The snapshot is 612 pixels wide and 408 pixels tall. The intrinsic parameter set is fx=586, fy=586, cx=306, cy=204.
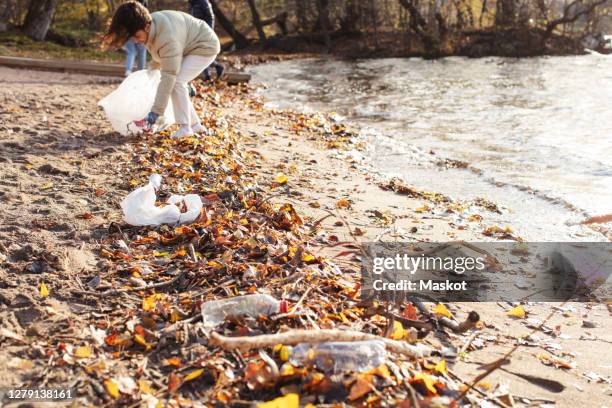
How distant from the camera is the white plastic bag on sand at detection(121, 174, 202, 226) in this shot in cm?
367

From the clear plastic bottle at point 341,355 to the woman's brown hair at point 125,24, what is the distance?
3874mm

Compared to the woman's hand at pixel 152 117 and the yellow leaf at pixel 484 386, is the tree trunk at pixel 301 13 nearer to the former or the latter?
the woman's hand at pixel 152 117

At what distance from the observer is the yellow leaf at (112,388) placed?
2.13m

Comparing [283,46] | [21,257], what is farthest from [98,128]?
[283,46]

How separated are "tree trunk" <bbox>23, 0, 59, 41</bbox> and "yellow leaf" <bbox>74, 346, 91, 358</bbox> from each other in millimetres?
17835

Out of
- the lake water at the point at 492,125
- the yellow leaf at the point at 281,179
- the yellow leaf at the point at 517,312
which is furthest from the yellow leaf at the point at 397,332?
the yellow leaf at the point at 281,179

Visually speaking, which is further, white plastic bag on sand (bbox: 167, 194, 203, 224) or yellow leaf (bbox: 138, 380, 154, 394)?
white plastic bag on sand (bbox: 167, 194, 203, 224)

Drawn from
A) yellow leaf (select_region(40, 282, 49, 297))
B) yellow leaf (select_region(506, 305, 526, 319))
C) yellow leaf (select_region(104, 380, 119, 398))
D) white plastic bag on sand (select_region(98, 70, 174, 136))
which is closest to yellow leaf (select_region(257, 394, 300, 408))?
yellow leaf (select_region(104, 380, 119, 398))

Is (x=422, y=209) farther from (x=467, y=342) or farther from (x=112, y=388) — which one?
(x=112, y=388)

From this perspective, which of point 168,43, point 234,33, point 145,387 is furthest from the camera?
point 234,33

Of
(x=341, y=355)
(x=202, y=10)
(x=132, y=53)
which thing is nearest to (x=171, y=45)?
Answer: (x=341, y=355)

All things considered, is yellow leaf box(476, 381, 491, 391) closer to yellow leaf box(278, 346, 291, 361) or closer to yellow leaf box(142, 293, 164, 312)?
yellow leaf box(278, 346, 291, 361)

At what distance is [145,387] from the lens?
2180 mm

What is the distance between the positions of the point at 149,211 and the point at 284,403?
77.8 inches
